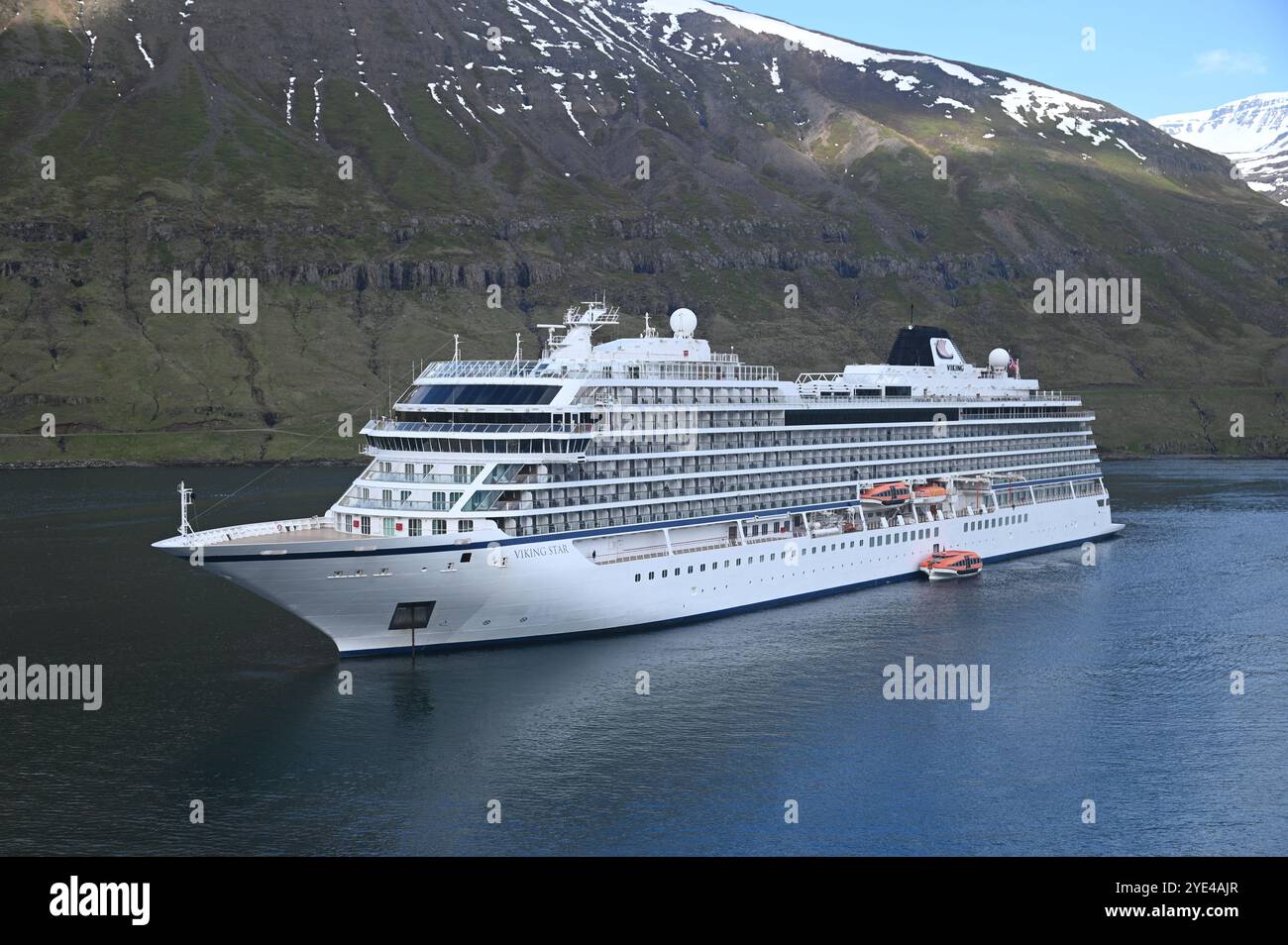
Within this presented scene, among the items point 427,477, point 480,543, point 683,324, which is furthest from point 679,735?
point 683,324

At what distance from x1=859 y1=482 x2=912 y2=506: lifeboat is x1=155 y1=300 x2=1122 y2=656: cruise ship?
0.17m

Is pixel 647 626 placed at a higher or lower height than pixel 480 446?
lower

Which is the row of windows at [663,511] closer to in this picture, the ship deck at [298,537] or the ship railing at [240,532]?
the ship deck at [298,537]

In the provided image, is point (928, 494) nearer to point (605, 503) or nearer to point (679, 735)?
point (605, 503)

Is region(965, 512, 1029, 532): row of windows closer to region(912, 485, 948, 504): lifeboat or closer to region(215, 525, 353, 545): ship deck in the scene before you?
region(912, 485, 948, 504): lifeboat

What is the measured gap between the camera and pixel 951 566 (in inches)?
2958

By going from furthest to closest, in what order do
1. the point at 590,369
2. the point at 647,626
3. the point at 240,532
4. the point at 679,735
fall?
the point at 590,369
the point at 647,626
the point at 240,532
the point at 679,735

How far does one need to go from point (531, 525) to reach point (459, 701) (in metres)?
9.01

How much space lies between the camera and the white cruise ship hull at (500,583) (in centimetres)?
4956

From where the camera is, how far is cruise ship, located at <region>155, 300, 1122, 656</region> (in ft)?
169

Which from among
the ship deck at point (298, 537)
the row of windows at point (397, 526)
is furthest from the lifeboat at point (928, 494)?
the ship deck at point (298, 537)

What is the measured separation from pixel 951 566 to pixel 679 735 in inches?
1378

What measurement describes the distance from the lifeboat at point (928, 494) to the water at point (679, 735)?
6.61 meters

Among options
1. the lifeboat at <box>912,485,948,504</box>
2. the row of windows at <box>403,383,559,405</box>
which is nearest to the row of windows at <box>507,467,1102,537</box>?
the row of windows at <box>403,383,559,405</box>
